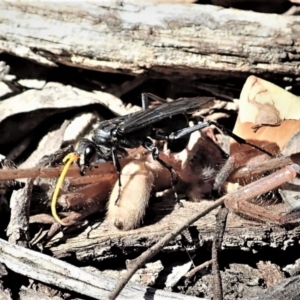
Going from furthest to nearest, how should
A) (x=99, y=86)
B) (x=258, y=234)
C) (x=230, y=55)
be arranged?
(x=99, y=86) < (x=230, y=55) < (x=258, y=234)

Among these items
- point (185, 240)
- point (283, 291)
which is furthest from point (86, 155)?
point (283, 291)

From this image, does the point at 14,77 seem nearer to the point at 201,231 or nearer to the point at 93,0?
the point at 93,0

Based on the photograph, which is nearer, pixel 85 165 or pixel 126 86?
pixel 85 165

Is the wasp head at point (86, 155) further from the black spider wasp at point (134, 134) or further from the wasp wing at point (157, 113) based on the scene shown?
the wasp wing at point (157, 113)

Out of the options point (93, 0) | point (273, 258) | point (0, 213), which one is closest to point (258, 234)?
point (273, 258)

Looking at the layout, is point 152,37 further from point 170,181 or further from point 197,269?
point 197,269

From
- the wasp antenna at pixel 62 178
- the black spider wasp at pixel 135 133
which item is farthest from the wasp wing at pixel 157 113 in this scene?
the wasp antenna at pixel 62 178
